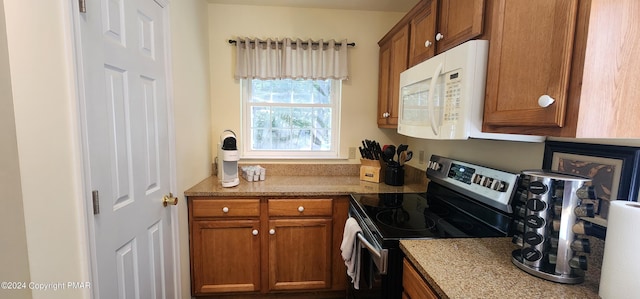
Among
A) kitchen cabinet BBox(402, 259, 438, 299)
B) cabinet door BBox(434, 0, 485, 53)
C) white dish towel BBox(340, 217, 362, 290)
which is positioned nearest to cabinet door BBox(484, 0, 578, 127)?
cabinet door BBox(434, 0, 485, 53)

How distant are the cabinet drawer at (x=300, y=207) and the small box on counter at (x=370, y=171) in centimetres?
52

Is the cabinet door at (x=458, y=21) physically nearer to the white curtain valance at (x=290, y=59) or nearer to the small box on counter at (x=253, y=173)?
the white curtain valance at (x=290, y=59)

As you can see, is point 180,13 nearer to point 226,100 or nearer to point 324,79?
point 226,100

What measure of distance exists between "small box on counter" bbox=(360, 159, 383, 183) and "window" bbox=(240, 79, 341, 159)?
13.0 inches

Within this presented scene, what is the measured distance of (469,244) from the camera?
3.47 ft

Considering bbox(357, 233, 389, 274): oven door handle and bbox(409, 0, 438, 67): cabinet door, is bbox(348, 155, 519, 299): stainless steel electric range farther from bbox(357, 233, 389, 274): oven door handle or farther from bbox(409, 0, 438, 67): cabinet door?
bbox(409, 0, 438, 67): cabinet door

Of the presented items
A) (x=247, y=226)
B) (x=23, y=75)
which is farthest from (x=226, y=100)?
(x=23, y=75)

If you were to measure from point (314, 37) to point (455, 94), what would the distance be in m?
A: 1.57

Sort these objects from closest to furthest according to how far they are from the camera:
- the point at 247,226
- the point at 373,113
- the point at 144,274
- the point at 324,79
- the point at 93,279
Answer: the point at 93,279
the point at 144,274
the point at 247,226
the point at 324,79
the point at 373,113

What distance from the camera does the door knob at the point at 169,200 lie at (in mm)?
1522

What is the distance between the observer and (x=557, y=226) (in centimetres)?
80

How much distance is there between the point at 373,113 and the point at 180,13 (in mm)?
1714

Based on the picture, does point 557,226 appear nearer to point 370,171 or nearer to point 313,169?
point 370,171

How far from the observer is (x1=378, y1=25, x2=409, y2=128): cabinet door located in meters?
1.90
